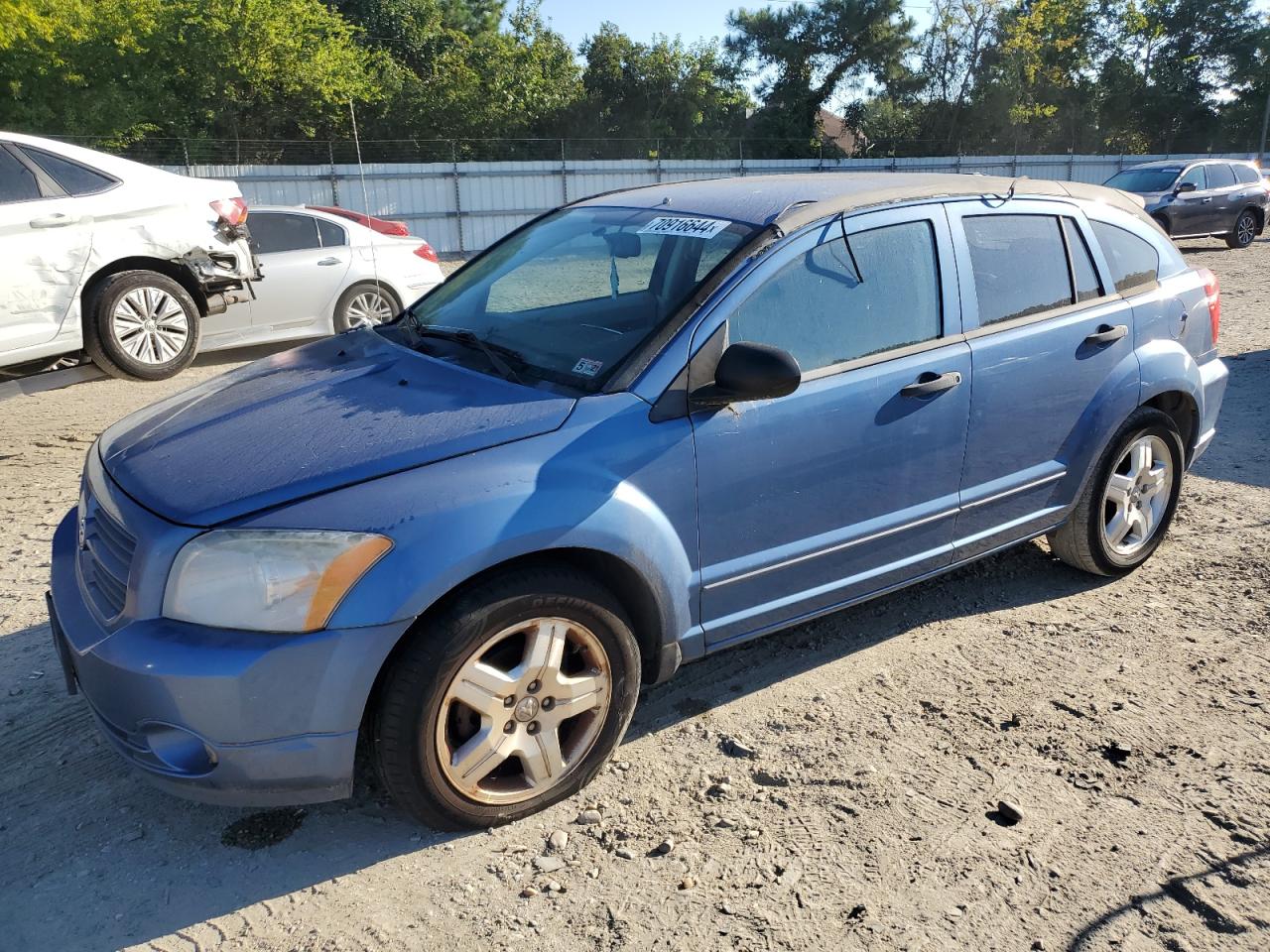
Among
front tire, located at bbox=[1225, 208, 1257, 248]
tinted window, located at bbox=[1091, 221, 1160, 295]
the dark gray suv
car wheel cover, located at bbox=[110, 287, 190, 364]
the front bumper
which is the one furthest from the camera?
front tire, located at bbox=[1225, 208, 1257, 248]

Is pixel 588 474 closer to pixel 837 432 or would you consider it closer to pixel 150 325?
pixel 837 432

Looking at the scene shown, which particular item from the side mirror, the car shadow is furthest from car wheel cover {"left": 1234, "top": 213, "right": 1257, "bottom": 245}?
the side mirror

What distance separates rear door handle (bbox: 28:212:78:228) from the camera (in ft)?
19.9

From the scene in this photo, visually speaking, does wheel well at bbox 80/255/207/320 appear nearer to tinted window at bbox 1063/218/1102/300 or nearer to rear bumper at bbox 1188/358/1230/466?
tinted window at bbox 1063/218/1102/300

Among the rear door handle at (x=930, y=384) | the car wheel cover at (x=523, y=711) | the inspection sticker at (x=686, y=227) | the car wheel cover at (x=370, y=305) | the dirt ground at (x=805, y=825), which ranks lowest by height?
the dirt ground at (x=805, y=825)

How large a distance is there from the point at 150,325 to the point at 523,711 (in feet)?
17.2

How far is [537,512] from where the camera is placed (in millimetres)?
2719

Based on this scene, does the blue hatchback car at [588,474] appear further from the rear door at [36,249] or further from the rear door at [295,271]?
the rear door at [295,271]

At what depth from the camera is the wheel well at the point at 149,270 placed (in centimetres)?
646

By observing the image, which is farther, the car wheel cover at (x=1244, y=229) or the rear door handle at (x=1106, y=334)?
the car wheel cover at (x=1244, y=229)

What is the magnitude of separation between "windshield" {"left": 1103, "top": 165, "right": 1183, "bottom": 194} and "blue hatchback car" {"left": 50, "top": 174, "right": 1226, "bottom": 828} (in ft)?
52.8

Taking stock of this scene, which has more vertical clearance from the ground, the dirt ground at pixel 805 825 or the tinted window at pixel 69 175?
the tinted window at pixel 69 175

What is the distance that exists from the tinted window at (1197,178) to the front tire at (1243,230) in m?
1.25

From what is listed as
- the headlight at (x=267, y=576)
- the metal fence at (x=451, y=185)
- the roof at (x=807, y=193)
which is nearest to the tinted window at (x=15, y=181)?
the roof at (x=807, y=193)
